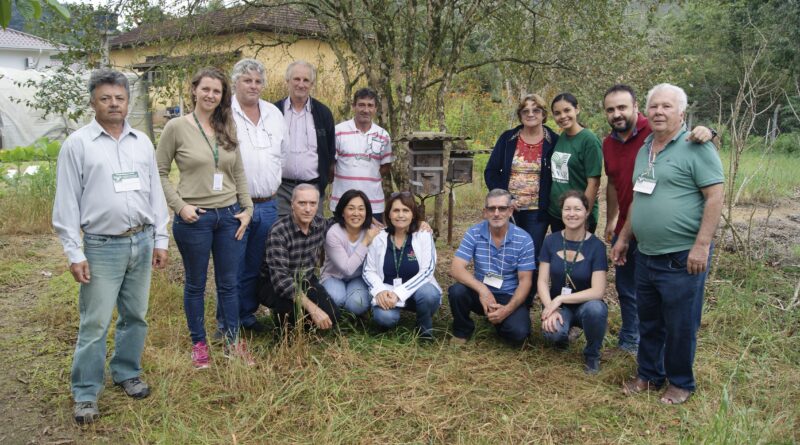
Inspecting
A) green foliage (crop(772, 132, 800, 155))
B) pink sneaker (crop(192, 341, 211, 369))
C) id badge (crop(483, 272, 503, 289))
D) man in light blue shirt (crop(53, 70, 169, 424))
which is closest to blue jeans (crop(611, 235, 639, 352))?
id badge (crop(483, 272, 503, 289))

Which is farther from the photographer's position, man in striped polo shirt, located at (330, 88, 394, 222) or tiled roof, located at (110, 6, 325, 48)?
tiled roof, located at (110, 6, 325, 48)

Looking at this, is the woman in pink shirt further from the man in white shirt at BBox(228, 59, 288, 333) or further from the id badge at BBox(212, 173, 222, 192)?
the id badge at BBox(212, 173, 222, 192)

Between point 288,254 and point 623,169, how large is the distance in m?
2.11

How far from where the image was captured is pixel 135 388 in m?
3.15

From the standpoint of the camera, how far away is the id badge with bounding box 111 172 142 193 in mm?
2779

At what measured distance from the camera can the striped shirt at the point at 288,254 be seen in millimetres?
3646

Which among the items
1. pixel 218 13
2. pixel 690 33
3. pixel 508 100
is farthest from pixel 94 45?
pixel 690 33

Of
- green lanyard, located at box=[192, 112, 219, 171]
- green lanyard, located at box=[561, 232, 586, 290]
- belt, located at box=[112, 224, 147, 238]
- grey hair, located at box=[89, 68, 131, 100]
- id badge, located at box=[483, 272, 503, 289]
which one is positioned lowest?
id badge, located at box=[483, 272, 503, 289]

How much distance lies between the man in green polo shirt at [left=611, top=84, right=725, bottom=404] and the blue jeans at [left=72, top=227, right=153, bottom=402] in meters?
2.57

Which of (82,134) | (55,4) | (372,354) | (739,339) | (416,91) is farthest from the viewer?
(416,91)

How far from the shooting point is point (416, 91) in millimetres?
5648

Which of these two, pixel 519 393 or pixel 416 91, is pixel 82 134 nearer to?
pixel 519 393

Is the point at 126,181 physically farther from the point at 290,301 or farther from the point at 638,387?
the point at 638,387

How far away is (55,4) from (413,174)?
3.62m
